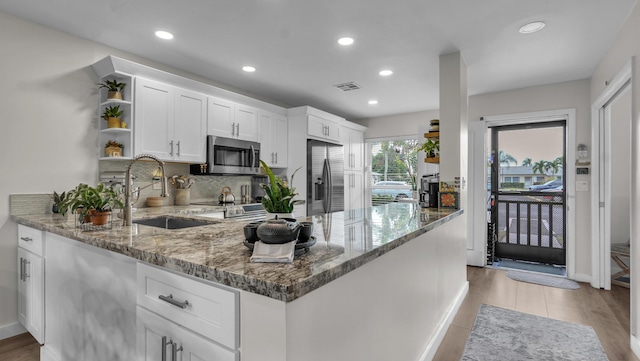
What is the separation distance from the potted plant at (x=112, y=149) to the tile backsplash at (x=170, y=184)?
0.56 ft

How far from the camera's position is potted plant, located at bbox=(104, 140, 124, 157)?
288 cm

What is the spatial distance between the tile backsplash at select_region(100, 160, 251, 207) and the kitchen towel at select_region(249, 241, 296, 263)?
2.14 m

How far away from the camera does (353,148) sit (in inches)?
227

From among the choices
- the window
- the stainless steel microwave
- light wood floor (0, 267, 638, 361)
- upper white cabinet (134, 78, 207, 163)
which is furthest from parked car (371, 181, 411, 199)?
upper white cabinet (134, 78, 207, 163)

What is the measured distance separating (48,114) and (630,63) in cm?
448

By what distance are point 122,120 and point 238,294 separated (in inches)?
109

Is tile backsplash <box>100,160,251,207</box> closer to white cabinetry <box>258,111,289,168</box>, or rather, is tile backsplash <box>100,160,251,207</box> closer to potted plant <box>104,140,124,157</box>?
potted plant <box>104,140,124,157</box>

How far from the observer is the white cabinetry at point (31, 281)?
80.1 inches

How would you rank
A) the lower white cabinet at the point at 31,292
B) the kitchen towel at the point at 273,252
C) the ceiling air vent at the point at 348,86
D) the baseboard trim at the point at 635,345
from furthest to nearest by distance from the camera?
the ceiling air vent at the point at 348,86
the baseboard trim at the point at 635,345
the lower white cabinet at the point at 31,292
the kitchen towel at the point at 273,252

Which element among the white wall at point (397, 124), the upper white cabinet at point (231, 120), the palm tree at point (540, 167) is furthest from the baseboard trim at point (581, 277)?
the upper white cabinet at point (231, 120)

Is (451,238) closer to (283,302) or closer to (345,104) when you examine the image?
(283,302)

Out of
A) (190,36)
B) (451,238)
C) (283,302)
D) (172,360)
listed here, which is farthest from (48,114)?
(451,238)

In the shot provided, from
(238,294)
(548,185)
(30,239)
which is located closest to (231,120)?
(30,239)

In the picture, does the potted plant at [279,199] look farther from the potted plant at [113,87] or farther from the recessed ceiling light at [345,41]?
the potted plant at [113,87]
